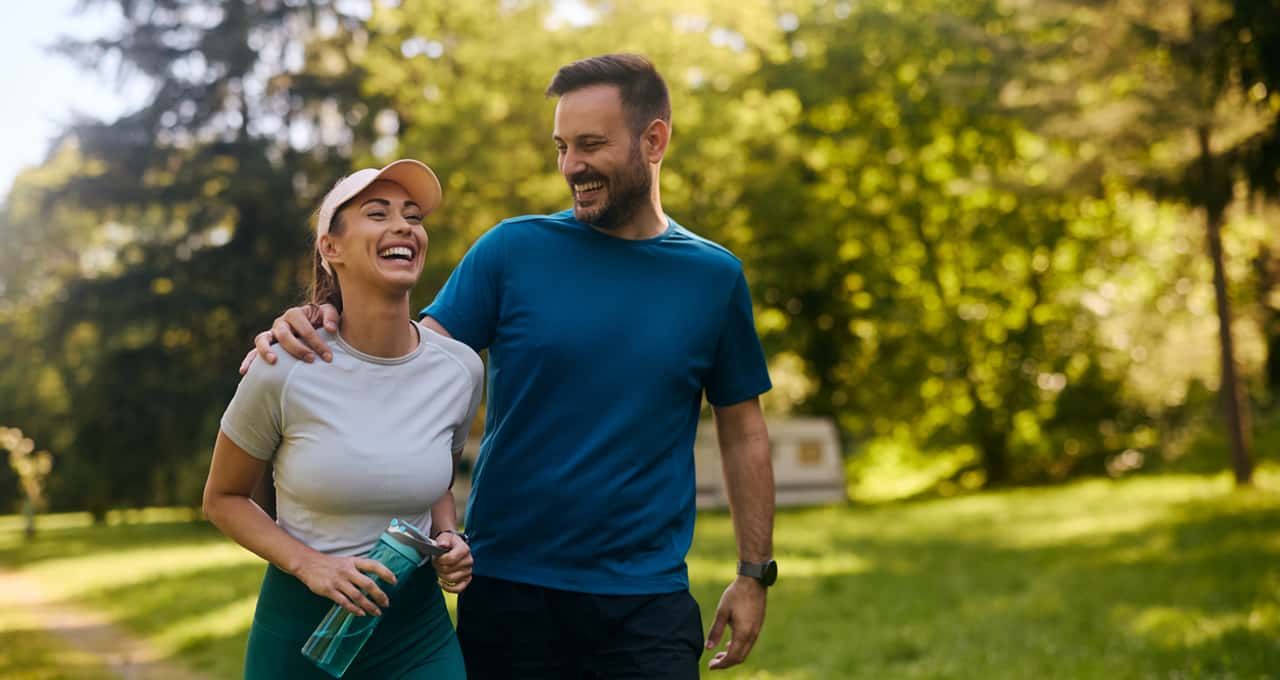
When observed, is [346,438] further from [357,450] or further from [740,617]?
[740,617]

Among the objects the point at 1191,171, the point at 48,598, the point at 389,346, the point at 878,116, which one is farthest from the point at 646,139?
the point at 878,116

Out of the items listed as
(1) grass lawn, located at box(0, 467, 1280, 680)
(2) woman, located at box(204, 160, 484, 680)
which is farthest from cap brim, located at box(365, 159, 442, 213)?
(1) grass lawn, located at box(0, 467, 1280, 680)

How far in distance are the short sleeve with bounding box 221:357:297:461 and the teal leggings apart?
325 mm

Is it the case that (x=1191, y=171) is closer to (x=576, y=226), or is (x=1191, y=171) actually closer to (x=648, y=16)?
(x=648, y=16)

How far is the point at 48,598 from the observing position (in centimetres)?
1777

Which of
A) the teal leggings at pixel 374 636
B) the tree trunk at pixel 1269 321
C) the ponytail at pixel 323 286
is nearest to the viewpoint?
the teal leggings at pixel 374 636

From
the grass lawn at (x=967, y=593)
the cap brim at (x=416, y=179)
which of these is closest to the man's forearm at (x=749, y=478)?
the cap brim at (x=416, y=179)

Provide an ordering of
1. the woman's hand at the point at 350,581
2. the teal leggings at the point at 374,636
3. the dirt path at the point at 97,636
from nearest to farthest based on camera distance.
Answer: the woman's hand at the point at 350,581, the teal leggings at the point at 374,636, the dirt path at the point at 97,636

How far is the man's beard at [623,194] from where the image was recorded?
3.66 m

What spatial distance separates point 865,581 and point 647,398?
36.0 feet

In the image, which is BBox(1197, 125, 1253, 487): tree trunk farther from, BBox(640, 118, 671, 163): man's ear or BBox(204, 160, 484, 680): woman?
BBox(204, 160, 484, 680): woman

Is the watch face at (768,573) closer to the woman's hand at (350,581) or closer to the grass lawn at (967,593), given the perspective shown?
the woman's hand at (350,581)

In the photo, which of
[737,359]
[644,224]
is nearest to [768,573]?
[737,359]

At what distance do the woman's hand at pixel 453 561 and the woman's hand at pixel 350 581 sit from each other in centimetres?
18
